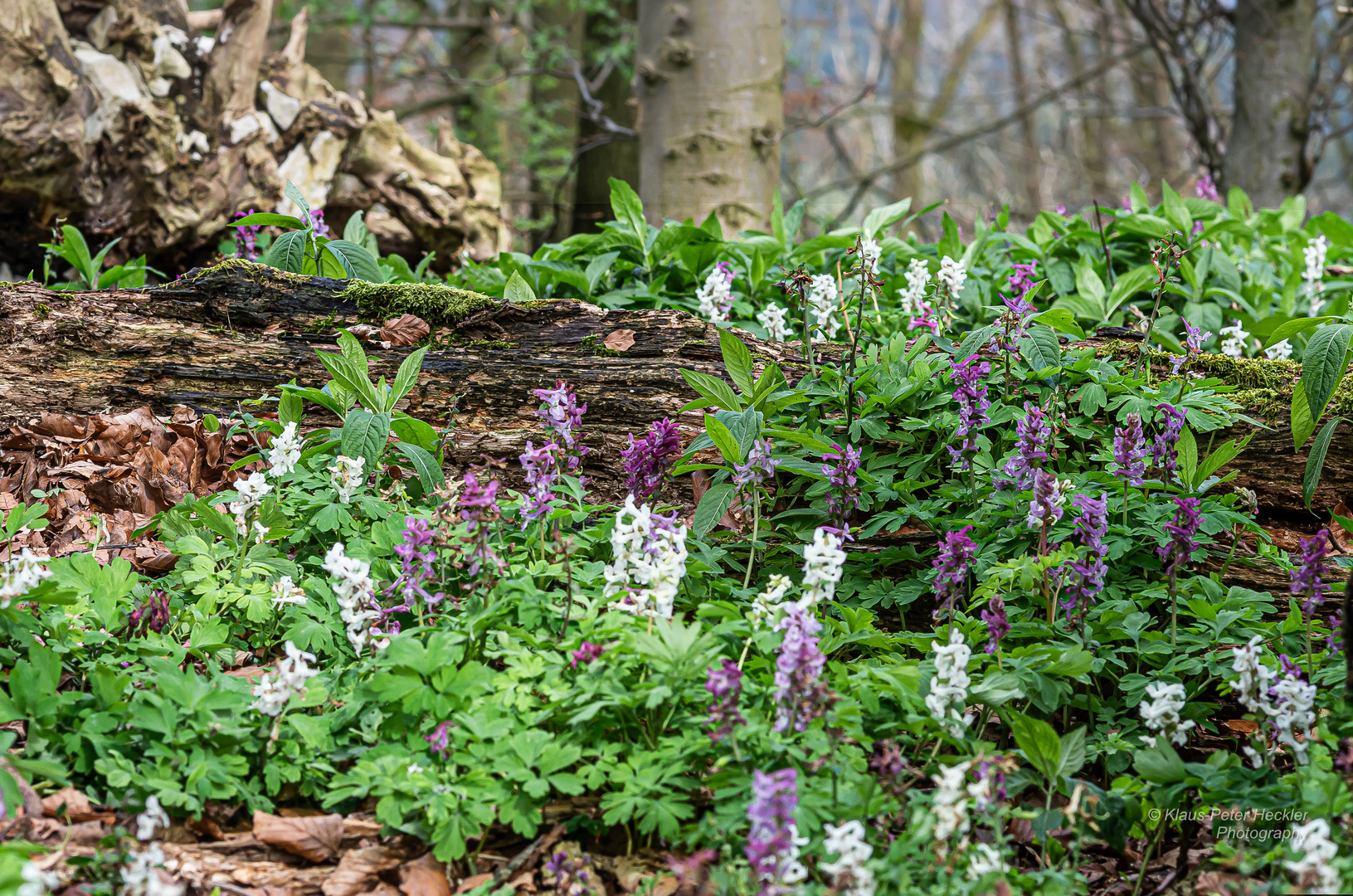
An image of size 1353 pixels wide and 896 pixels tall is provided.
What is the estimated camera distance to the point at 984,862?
1.84 meters

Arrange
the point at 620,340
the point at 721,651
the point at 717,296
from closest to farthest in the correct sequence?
the point at 721,651
the point at 620,340
the point at 717,296

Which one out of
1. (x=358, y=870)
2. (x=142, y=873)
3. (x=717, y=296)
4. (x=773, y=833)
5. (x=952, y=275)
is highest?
(x=952, y=275)

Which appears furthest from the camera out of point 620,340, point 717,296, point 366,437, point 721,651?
point 717,296

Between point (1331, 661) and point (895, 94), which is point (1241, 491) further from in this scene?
point (895, 94)

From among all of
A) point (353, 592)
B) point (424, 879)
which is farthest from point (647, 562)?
point (424, 879)

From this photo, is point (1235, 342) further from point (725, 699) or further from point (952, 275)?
point (725, 699)

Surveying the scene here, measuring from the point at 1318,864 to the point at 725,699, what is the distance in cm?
116

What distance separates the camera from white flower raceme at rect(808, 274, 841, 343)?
3.42m

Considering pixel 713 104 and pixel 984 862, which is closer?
pixel 984 862

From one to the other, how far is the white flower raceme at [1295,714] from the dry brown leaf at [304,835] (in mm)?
2217

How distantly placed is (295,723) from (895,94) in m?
16.8

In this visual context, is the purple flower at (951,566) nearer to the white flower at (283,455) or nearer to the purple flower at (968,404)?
the purple flower at (968,404)

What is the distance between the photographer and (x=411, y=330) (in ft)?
11.8

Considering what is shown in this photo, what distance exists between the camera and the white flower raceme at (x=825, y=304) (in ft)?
11.2
